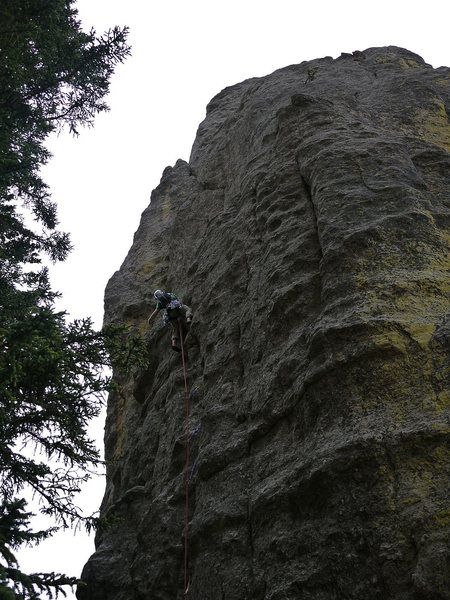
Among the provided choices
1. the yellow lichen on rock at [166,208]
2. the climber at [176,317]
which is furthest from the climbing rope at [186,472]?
the yellow lichen on rock at [166,208]

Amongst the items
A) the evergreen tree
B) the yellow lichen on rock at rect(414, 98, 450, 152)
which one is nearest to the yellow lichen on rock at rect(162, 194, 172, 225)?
the evergreen tree

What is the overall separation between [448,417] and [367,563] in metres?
1.49

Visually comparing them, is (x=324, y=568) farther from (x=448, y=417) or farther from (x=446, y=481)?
(x=448, y=417)

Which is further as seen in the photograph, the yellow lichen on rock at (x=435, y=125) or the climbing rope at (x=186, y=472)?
the yellow lichen on rock at (x=435, y=125)

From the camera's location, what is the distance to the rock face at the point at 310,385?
535cm

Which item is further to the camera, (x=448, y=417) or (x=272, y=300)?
(x=272, y=300)

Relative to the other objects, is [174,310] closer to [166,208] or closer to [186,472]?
[186,472]

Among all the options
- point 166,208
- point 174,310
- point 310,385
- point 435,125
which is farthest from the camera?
point 166,208

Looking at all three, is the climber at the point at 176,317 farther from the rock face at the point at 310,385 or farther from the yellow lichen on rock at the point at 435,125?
the yellow lichen on rock at the point at 435,125

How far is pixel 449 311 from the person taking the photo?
660cm

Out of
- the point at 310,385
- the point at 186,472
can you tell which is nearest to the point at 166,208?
the point at 186,472

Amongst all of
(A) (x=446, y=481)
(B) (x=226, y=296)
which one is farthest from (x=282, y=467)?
(B) (x=226, y=296)

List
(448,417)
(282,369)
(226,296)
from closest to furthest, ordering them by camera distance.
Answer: (448,417), (282,369), (226,296)

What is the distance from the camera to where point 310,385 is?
21.4 ft
